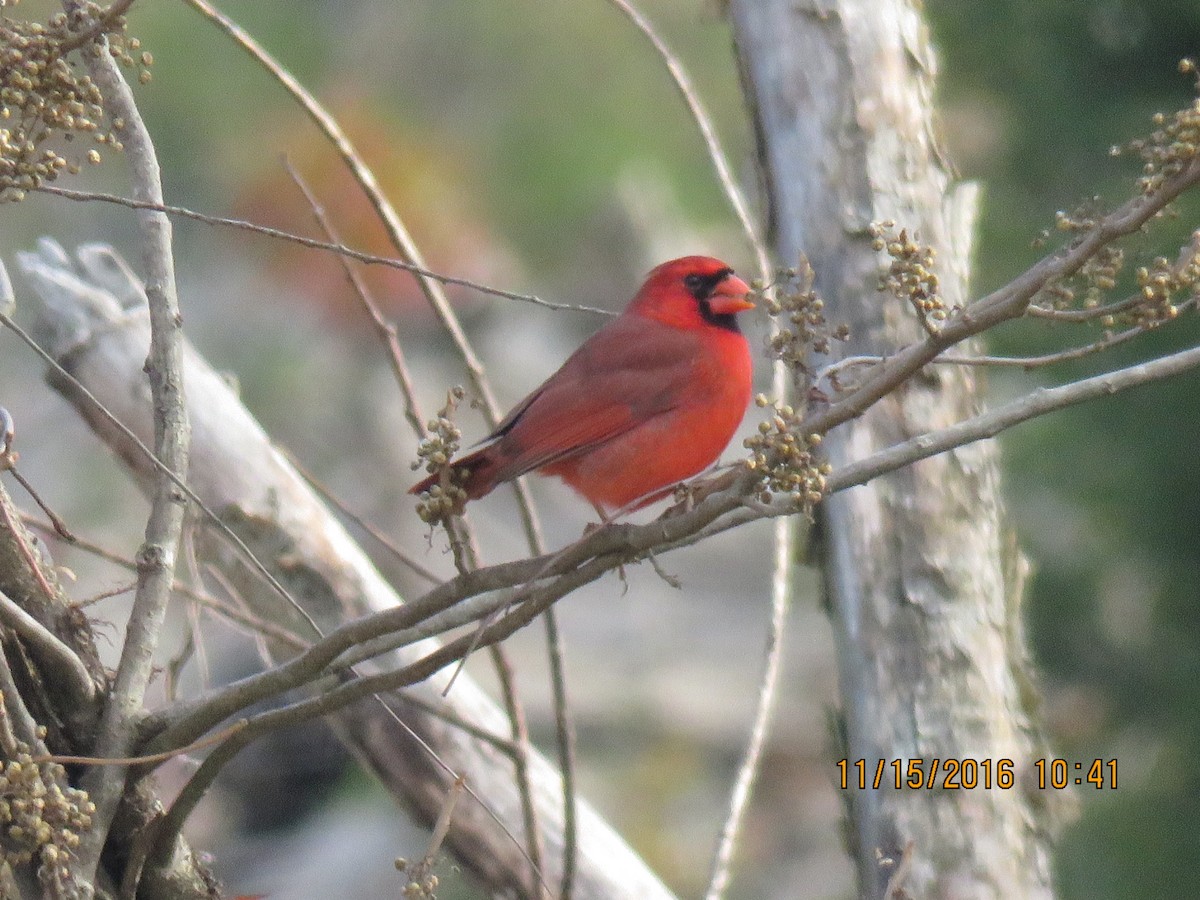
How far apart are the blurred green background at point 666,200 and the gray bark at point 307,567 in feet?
2.14

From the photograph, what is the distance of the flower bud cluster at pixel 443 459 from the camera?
1538 mm

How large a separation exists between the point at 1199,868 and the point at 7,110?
414 centimetres

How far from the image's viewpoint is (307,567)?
291cm

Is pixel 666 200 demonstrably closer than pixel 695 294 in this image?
No

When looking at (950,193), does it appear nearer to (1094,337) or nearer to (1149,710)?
(1094,337)

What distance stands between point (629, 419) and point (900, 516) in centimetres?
51

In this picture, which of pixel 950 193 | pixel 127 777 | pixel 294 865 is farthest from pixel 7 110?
pixel 294 865

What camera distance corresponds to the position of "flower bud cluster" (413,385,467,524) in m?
1.54

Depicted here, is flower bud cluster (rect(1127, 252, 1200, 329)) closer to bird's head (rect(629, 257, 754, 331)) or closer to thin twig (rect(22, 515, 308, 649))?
thin twig (rect(22, 515, 308, 649))

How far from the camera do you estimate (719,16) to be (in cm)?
327

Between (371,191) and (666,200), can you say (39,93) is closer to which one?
(371,191)

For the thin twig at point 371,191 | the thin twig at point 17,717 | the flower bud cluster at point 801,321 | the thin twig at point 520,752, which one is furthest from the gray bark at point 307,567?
the flower bud cluster at point 801,321

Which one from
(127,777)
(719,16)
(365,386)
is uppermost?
(365,386)

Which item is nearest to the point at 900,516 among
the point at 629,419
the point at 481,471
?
the point at 629,419
